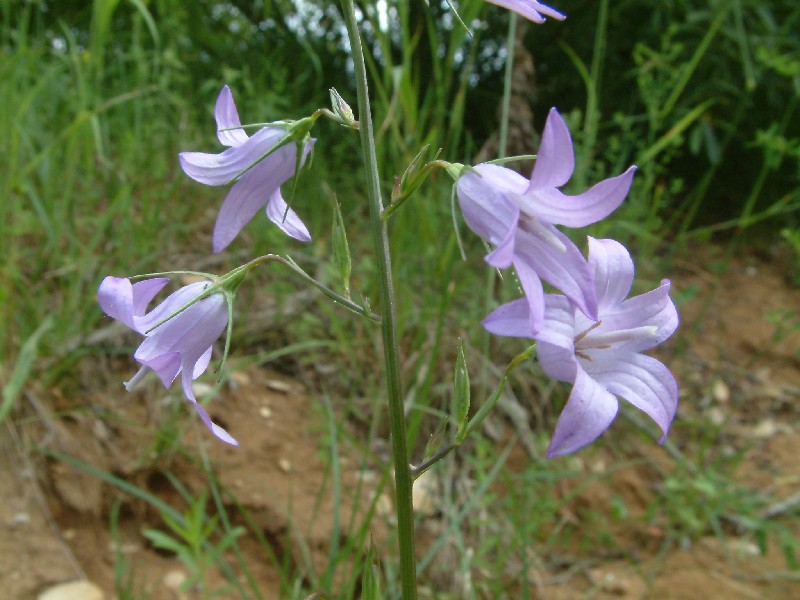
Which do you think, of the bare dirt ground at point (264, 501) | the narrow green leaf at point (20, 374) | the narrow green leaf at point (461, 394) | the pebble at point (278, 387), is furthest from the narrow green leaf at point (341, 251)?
the pebble at point (278, 387)

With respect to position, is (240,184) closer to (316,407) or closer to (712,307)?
A: (316,407)

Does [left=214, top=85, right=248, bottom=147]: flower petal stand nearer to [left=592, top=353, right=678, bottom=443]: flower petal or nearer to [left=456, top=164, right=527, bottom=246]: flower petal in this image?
[left=456, top=164, right=527, bottom=246]: flower petal

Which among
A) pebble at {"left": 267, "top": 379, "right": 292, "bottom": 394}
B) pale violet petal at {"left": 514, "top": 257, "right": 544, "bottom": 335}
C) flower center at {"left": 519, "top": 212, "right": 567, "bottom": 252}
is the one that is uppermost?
flower center at {"left": 519, "top": 212, "right": 567, "bottom": 252}

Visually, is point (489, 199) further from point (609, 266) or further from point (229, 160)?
point (229, 160)

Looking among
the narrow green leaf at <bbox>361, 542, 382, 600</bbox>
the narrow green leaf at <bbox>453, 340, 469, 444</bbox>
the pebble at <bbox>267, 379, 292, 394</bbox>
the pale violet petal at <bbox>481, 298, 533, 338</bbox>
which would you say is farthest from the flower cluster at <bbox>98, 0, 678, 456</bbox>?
the pebble at <bbox>267, 379, 292, 394</bbox>

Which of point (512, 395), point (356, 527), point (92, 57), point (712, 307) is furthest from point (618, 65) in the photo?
point (356, 527)

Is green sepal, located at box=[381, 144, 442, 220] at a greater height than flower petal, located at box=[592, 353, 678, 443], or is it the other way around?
green sepal, located at box=[381, 144, 442, 220]
